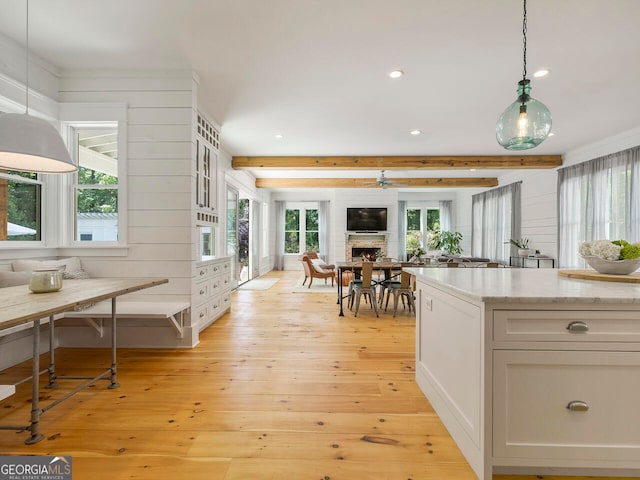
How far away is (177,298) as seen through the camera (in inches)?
131

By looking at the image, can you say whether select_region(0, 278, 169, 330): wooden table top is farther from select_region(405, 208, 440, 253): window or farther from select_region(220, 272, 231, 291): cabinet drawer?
select_region(405, 208, 440, 253): window

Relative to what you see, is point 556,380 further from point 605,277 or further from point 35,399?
point 35,399

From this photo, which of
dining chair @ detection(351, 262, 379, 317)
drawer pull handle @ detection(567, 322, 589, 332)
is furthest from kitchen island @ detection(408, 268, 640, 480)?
dining chair @ detection(351, 262, 379, 317)

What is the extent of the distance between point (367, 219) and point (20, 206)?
329 inches

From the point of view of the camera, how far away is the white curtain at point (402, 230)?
1070 cm

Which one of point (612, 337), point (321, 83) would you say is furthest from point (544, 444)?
point (321, 83)

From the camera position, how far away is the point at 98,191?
3.38 meters

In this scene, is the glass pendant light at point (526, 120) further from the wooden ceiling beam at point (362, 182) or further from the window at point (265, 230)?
the window at point (265, 230)

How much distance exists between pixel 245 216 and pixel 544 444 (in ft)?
25.2

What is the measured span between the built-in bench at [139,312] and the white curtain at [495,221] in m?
7.67

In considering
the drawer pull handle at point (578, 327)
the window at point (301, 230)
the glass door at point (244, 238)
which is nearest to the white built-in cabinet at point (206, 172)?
the drawer pull handle at point (578, 327)

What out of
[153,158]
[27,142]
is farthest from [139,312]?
[27,142]

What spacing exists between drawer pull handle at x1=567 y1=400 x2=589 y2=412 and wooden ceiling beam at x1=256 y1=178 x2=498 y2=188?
23.1 ft

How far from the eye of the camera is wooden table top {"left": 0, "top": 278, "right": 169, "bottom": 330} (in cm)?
141
